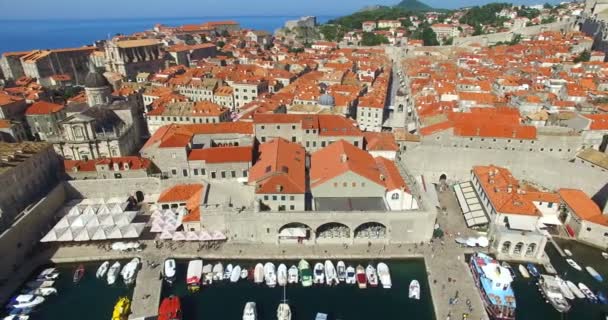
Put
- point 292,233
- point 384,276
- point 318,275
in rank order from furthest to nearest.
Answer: point 292,233
point 318,275
point 384,276

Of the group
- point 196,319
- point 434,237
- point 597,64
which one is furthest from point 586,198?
point 597,64

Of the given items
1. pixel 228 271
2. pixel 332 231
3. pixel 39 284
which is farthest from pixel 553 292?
pixel 39 284

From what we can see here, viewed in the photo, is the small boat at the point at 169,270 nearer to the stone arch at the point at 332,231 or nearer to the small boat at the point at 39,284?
the small boat at the point at 39,284

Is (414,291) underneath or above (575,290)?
→ above

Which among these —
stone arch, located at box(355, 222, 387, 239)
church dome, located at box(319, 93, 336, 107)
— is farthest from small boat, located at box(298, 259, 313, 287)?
church dome, located at box(319, 93, 336, 107)

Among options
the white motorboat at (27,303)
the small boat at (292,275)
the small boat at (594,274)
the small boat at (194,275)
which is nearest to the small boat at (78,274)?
the white motorboat at (27,303)

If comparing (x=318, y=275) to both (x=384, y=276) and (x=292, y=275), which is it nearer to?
(x=292, y=275)

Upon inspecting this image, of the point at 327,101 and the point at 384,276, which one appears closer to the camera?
the point at 384,276
